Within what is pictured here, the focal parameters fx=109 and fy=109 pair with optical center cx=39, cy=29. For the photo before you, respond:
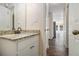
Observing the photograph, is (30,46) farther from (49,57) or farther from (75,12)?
(75,12)

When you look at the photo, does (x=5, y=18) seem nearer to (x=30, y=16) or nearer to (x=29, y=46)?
(x=30, y=16)

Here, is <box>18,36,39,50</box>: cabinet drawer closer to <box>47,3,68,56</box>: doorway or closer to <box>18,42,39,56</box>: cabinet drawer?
<box>18,42,39,56</box>: cabinet drawer

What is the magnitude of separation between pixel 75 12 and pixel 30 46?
0.72 metres

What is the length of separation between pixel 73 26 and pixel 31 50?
64cm

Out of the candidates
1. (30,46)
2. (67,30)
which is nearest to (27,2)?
(30,46)

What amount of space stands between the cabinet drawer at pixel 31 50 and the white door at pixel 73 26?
0.45m

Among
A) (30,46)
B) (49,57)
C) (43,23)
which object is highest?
(43,23)

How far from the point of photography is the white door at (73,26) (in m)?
1.38

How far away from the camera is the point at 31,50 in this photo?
1.42 meters

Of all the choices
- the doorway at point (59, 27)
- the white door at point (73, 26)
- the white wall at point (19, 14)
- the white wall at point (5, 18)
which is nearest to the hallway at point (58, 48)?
the doorway at point (59, 27)

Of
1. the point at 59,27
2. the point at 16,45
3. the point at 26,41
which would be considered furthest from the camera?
the point at 59,27

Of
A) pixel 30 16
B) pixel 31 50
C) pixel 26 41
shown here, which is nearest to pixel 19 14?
pixel 30 16

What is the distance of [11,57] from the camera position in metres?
1.27

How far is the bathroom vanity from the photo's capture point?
49.0 inches
